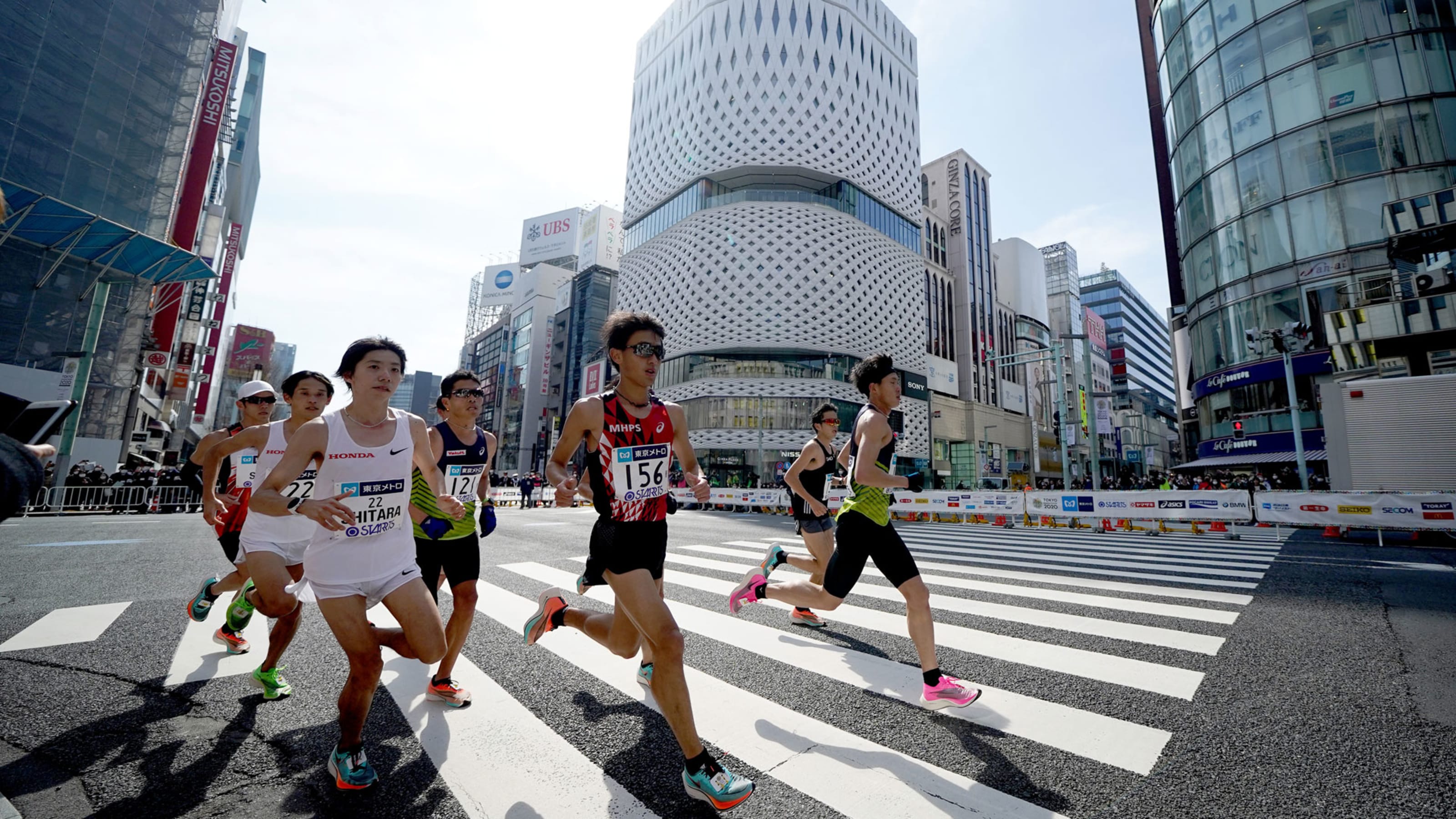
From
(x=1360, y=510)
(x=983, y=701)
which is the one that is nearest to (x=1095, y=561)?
(x=983, y=701)

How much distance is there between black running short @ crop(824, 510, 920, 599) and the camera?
3.85 m

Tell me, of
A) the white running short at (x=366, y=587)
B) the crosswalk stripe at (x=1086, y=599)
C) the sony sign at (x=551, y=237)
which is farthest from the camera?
the sony sign at (x=551, y=237)

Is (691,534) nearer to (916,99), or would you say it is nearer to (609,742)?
(609,742)

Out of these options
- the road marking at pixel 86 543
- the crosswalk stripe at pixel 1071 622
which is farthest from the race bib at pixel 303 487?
the road marking at pixel 86 543

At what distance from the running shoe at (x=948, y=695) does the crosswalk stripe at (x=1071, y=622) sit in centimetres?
214

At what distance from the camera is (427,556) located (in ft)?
12.9

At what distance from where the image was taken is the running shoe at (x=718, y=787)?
2426 millimetres

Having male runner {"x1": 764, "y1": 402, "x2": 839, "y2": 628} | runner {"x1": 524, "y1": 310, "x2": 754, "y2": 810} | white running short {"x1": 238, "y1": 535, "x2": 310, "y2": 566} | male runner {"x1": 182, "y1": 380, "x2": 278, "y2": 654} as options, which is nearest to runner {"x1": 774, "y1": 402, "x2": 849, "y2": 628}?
male runner {"x1": 764, "y1": 402, "x2": 839, "y2": 628}

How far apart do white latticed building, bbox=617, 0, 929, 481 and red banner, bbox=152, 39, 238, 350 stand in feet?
101

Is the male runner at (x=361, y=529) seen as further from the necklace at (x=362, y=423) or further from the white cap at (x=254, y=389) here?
the white cap at (x=254, y=389)

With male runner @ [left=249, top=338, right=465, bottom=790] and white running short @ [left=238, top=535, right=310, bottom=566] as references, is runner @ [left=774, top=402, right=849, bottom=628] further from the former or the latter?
white running short @ [left=238, top=535, right=310, bottom=566]

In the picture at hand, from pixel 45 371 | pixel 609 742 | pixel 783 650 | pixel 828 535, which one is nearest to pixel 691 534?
pixel 828 535

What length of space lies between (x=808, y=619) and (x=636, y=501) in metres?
2.83

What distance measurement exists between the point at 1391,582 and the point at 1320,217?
3307 cm
